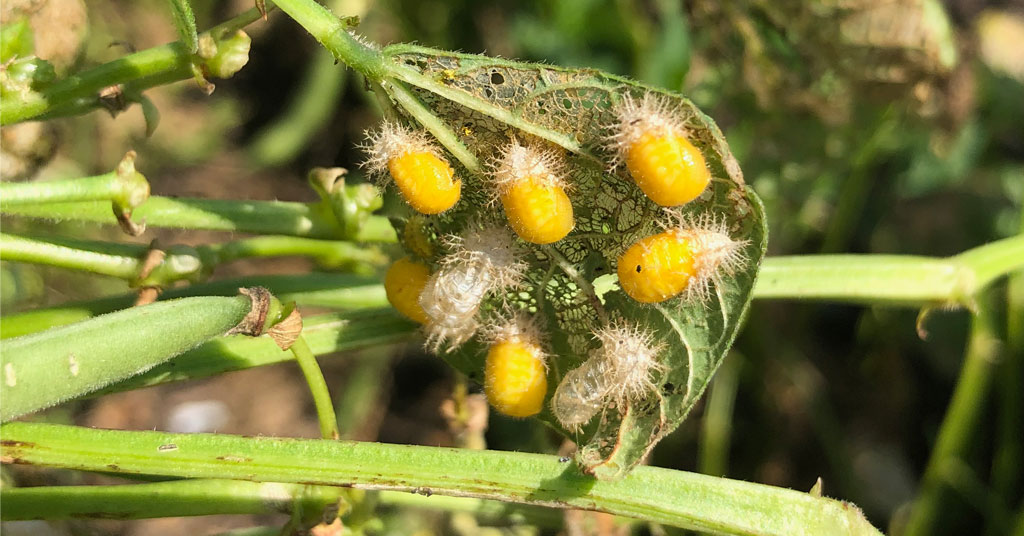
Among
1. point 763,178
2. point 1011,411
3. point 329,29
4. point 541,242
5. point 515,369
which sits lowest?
point 515,369

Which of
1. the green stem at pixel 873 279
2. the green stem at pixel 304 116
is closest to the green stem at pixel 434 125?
the green stem at pixel 873 279

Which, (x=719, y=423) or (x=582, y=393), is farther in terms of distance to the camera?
(x=719, y=423)

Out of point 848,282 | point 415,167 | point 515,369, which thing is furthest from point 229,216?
point 848,282

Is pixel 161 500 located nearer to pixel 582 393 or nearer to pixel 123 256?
pixel 123 256

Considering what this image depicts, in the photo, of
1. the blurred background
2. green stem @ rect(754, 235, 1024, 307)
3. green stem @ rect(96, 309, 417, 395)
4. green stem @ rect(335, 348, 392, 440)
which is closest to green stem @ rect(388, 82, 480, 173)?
green stem @ rect(96, 309, 417, 395)

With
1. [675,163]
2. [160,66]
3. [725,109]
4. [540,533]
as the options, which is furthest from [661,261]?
[725,109]

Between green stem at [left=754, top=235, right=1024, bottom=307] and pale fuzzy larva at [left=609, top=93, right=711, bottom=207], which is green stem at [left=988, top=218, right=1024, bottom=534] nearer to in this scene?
green stem at [left=754, top=235, right=1024, bottom=307]
